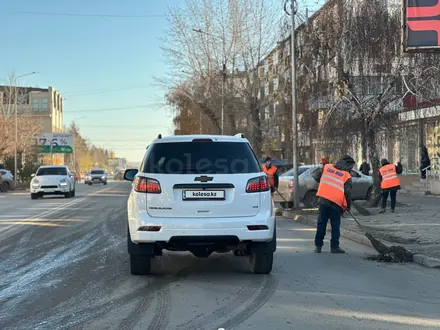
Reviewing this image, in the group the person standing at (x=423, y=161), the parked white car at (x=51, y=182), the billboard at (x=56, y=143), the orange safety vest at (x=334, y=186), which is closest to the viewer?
the orange safety vest at (x=334, y=186)

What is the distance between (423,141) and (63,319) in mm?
24676

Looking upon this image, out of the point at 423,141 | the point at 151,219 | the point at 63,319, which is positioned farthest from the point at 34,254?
the point at 423,141

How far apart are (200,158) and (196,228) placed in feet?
3.07

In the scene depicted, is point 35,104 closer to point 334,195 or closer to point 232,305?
point 334,195

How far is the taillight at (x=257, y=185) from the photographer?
22.2ft

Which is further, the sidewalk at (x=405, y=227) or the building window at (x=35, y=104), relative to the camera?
the building window at (x=35, y=104)

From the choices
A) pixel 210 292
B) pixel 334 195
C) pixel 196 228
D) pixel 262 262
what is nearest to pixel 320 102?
pixel 334 195

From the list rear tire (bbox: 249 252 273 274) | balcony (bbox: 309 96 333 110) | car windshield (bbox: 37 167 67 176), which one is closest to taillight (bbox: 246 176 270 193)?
rear tire (bbox: 249 252 273 274)

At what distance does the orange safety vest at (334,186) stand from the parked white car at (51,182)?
63.7 ft

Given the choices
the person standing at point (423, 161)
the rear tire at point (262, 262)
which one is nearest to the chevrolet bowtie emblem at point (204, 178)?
the rear tire at point (262, 262)

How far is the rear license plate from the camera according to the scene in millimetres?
6656

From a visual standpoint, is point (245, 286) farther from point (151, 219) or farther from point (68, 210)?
point (68, 210)

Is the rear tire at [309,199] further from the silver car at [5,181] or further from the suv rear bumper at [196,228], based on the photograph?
the silver car at [5,181]

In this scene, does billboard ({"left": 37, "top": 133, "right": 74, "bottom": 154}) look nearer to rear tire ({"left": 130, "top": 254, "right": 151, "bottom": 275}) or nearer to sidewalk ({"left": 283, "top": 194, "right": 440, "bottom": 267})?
sidewalk ({"left": 283, "top": 194, "right": 440, "bottom": 267})
